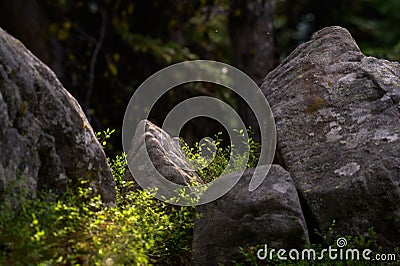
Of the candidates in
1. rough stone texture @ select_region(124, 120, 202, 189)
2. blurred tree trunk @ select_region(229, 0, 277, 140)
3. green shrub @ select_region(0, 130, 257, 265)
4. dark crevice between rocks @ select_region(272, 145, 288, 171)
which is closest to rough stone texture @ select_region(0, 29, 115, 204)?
green shrub @ select_region(0, 130, 257, 265)

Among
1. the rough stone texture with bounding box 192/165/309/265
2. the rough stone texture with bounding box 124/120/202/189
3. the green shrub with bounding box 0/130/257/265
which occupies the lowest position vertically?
the green shrub with bounding box 0/130/257/265

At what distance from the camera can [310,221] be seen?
17.5 feet

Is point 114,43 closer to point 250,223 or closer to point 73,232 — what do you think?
point 250,223

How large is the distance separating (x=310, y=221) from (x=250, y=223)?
0.52 meters

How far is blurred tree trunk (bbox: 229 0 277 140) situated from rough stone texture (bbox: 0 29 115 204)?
6188 millimetres

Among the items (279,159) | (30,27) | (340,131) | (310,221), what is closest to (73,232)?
(310,221)

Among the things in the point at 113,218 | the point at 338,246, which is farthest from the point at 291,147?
the point at 113,218

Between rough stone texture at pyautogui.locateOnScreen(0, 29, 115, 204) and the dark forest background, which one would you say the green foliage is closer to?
rough stone texture at pyautogui.locateOnScreen(0, 29, 115, 204)

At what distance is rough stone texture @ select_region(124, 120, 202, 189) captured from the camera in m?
5.77

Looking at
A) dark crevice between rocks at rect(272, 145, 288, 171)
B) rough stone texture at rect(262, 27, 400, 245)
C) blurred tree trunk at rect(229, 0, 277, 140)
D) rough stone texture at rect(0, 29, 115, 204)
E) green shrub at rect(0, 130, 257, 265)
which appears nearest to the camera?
green shrub at rect(0, 130, 257, 265)

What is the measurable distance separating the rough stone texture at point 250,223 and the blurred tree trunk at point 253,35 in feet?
19.6

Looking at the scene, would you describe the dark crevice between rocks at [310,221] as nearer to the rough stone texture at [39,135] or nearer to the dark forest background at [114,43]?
the rough stone texture at [39,135]

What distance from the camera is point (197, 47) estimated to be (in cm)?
1452

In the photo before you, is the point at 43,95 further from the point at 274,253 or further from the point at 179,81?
the point at 179,81
